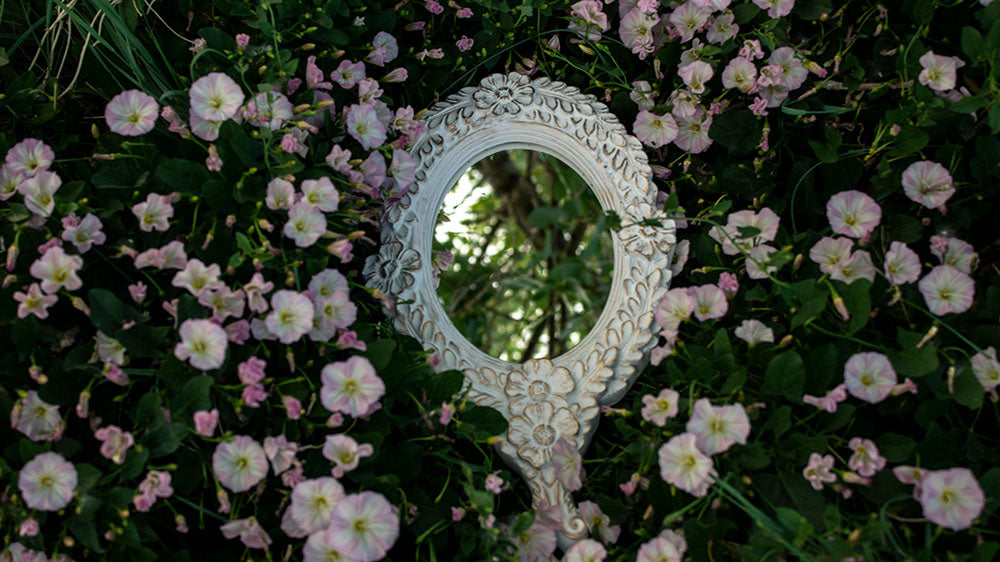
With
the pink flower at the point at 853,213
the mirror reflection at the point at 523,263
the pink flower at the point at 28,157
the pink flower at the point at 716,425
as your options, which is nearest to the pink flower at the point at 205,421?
the pink flower at the point at 28,157

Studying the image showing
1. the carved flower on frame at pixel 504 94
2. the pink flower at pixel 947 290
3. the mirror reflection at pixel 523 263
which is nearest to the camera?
the pink flower at pixel 947 290

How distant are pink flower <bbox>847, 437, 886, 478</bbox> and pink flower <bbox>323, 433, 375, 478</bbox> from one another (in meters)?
0.44

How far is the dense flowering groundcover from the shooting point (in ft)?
2.39

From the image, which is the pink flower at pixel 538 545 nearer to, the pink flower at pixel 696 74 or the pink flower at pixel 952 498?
the pink flower at pixel 952 498

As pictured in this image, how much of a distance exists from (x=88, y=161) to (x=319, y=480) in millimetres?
463

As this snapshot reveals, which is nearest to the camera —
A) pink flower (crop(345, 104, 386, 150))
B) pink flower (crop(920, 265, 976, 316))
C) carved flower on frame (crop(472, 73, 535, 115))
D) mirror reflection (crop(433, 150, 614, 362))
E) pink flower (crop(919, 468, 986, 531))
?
pink flower (crop(919, 468, 986, 531))

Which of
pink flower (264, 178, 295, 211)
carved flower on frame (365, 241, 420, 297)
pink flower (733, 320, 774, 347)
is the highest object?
pink flower (264, 178, 295, 211)

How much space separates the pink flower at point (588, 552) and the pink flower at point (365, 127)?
47 cm

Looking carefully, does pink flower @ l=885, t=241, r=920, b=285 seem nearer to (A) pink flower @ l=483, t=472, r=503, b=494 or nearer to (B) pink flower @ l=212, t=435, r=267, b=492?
(A) pink flower @ l=483, t=472, r=503, b=494

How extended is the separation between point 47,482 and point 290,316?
0.25 meters

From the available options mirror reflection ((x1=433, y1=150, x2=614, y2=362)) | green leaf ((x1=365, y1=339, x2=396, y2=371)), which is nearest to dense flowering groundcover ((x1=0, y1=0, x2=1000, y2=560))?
green leaf ((x1=365, y1=339, x2=396, y2=371))

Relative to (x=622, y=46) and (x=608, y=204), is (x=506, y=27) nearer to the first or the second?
→ (x=622, y=46)

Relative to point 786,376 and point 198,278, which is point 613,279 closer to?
point 786,376

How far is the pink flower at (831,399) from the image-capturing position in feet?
2.45
